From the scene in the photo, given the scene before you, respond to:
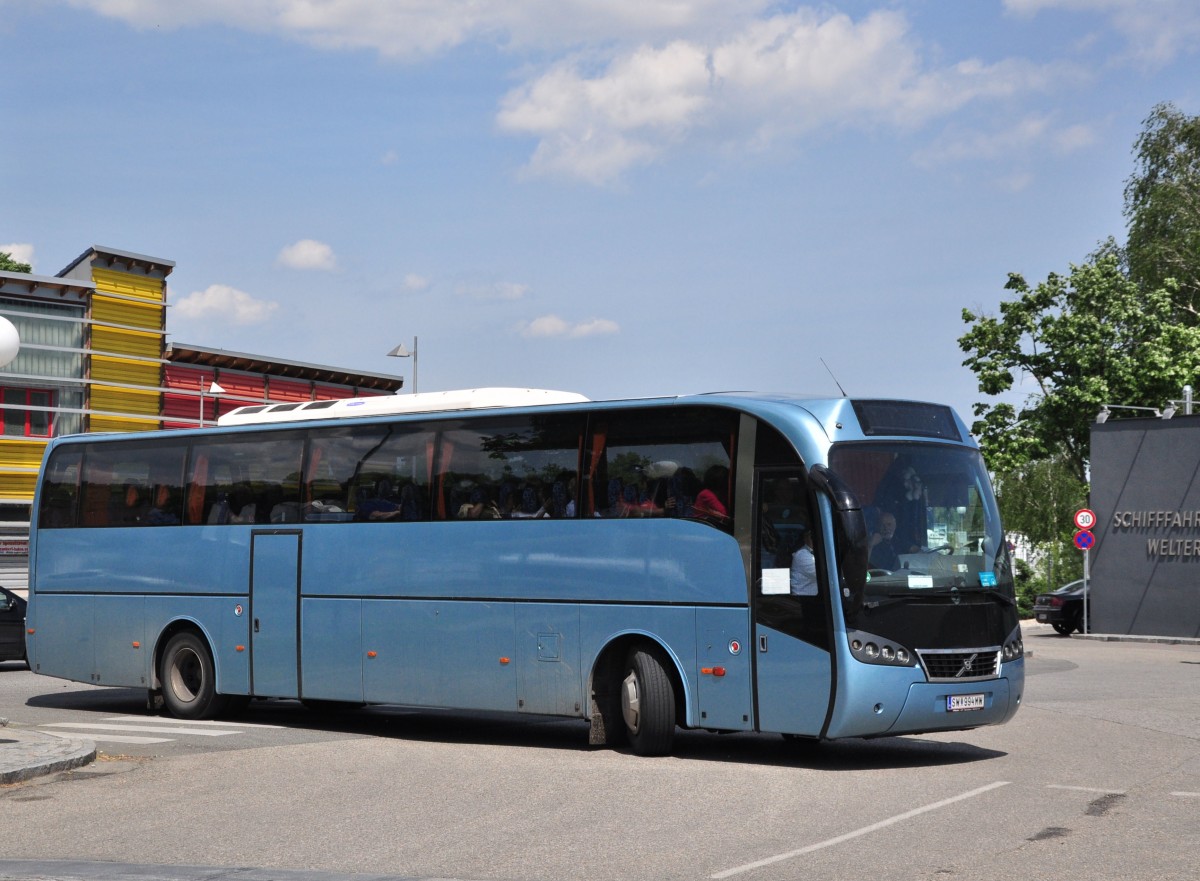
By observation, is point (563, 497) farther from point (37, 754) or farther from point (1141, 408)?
point (1141, 408)

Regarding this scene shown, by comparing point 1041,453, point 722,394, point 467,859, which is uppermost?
point 1041,453

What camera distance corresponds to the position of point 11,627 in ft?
84.4

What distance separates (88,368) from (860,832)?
114 feet

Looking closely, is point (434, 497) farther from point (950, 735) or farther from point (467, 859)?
point (467, 859)

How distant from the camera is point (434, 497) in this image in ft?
51.2

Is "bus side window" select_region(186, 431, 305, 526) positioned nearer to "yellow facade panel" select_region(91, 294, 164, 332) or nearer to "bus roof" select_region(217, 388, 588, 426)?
"bus roof" select_region(217, 388, 588, 426)

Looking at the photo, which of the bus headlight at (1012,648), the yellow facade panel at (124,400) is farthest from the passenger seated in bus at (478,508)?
the yellow facade panel at (124,400)

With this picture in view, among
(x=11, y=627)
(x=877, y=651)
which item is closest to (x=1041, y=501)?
(x=11, y=627)

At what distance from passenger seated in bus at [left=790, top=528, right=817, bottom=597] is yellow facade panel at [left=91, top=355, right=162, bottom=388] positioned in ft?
104

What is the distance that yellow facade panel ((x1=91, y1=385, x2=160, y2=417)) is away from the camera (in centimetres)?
4109

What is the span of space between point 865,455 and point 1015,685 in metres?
2.31

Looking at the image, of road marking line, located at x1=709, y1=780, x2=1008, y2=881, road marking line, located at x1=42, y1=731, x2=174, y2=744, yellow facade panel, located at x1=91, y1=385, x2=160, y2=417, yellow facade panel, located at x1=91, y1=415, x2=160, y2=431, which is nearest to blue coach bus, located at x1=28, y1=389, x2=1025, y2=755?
road marking line, located at x1=709, y1=780, x2=1008, y2=881

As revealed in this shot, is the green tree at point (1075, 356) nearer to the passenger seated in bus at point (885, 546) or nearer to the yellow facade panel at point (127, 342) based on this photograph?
the yellow facade panel at point (127, 342)

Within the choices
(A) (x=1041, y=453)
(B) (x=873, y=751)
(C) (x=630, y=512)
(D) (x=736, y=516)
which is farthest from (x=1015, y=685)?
(A) (x=1041, y=453)
